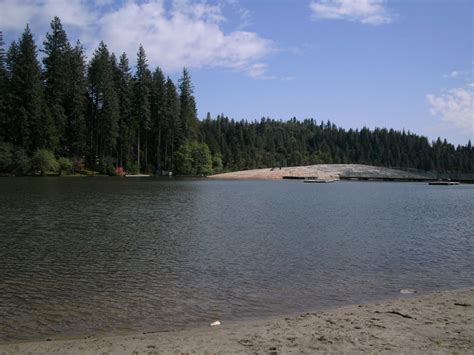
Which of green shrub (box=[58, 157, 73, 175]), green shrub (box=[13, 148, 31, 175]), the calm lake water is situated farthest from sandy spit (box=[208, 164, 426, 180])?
the calm lake water

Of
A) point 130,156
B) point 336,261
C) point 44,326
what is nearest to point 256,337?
point 44,326

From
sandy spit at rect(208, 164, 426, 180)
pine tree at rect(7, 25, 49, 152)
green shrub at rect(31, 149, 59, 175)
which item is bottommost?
sandy spit at rect(208, 164, 426, 180)

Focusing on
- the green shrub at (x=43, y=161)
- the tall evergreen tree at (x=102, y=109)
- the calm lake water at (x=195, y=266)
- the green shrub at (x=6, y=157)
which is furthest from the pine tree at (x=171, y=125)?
the calm lake water at (x=195, y=266)

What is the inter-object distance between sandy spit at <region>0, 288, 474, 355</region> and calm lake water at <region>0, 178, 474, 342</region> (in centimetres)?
99

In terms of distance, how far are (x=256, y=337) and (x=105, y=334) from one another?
2.99 m

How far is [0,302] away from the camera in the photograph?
1026 cm

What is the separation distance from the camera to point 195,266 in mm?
14586

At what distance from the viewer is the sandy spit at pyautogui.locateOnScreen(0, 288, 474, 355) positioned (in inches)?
279

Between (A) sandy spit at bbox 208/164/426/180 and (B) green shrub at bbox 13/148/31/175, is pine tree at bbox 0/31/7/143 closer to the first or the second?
(B) green shrub at bbox 13/148/31/175

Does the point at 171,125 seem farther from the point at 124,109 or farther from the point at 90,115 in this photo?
the point at 90,115

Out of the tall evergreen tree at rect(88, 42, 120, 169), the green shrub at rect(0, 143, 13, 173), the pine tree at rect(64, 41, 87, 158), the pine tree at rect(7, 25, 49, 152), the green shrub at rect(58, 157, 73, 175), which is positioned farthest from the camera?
the tall evergreen tree at rect(88, 42, 120, 169)

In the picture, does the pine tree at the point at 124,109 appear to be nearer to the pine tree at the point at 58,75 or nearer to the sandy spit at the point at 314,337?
the pine tree at the point at 58,75

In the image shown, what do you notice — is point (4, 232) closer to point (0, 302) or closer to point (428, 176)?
point (0, 302)

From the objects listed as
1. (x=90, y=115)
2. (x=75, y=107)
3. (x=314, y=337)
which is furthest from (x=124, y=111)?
(x=314, y=337)
